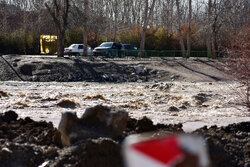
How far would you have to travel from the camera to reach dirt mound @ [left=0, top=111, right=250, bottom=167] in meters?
5.98

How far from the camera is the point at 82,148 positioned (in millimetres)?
6004

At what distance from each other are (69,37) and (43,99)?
35185 millimetres

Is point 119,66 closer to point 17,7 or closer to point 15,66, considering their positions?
point 15,66

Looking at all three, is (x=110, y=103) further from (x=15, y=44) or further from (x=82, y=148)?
(x=15, y=44)

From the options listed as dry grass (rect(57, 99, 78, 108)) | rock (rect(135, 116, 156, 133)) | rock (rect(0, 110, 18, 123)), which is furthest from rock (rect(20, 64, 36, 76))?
rock (rect(135, 116, 156, 133))

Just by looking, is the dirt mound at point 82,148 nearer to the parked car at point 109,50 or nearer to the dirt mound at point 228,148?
the dirt mound at point 228,148

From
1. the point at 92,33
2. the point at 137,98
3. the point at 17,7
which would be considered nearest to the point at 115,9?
the point at 92,33

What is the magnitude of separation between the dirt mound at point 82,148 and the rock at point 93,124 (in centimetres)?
20

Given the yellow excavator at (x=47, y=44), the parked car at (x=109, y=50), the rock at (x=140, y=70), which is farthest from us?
the yellow excavator at (x=47, y=44)

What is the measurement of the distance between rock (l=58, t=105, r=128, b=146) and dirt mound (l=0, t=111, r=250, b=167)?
7.9 inches

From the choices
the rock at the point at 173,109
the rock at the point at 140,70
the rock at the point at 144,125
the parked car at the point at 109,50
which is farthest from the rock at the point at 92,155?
the parked car at the point at 109,50

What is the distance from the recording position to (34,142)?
742 cm

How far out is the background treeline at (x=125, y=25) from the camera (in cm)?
3925

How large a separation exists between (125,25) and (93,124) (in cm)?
6596
